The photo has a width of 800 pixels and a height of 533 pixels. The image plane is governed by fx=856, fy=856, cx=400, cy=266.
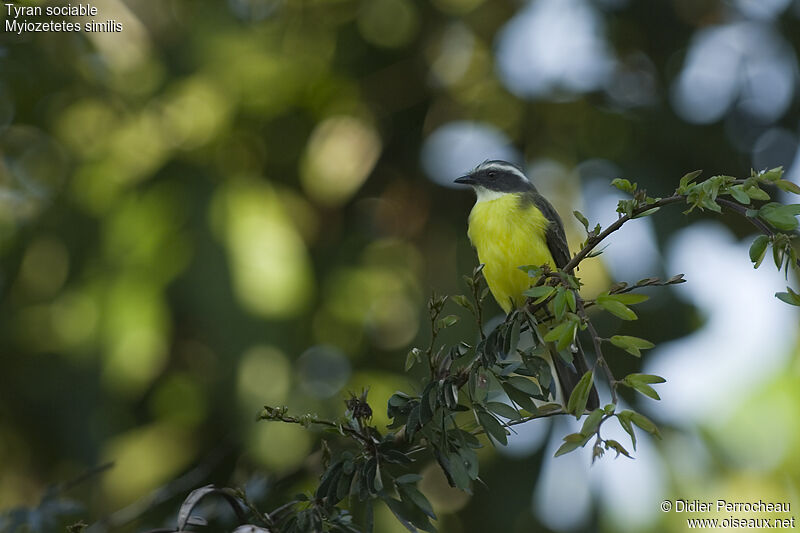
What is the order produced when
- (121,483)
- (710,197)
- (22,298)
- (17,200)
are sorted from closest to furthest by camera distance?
(710,197), (121,483), (22,298), (17,200)

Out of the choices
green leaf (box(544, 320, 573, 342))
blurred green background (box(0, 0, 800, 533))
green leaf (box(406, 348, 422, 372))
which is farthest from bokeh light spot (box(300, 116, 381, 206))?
green leaf (box(544, 320, 573, 342))

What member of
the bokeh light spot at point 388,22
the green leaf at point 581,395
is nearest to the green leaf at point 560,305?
the green leaf at point 581,395

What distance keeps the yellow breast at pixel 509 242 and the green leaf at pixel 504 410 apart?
1736mm

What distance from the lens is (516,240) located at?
11.3 feet

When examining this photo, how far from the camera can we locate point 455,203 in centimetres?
509

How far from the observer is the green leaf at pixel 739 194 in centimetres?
140

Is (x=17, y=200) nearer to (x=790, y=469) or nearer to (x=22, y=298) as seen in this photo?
(x=22, y=298)

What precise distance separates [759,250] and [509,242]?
1.99 meters

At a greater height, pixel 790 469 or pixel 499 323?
pixel 499 323

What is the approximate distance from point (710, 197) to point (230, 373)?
2.87 m

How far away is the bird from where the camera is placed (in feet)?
11.1

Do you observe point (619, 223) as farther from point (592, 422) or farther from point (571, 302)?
point (592, 422)

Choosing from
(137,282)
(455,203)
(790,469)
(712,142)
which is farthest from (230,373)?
(712,142)

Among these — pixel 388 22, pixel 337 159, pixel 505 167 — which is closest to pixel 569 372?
pixel 505 167
